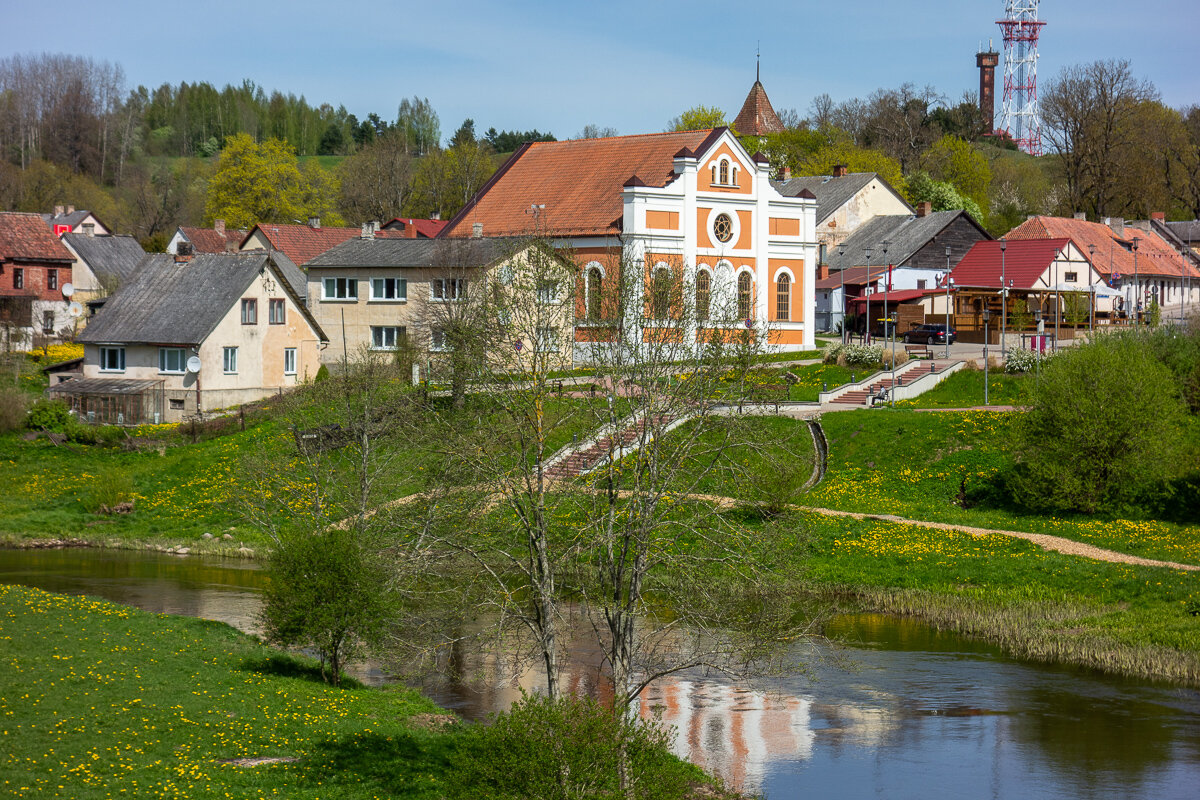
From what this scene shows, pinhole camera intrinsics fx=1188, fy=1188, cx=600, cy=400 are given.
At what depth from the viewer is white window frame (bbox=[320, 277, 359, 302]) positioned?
60906 millimetres

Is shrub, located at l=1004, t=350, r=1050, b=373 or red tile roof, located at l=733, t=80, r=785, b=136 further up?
red tile roof, located at l=733, t=80, r=785, b=136

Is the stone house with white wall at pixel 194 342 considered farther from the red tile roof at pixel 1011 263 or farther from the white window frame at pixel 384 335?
the red tile roof at pixel 1011 263

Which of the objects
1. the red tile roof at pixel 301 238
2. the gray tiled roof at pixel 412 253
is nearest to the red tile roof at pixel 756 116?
the red tile roof at pixel 301 238

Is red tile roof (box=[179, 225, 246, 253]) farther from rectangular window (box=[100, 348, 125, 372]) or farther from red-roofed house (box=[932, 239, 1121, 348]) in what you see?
red-roofed house (box=[932, 239, 1121, 348])

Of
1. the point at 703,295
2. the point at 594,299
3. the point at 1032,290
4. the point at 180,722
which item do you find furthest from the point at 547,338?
the point at 1032,290

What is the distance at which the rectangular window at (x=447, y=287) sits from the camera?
1750 inches

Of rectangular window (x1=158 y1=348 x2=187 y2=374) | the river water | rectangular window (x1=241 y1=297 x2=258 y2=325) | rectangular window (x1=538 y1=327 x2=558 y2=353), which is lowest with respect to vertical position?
the river water

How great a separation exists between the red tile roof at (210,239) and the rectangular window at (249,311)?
3814 cm

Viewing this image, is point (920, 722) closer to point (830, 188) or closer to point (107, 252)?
point (830, 188)

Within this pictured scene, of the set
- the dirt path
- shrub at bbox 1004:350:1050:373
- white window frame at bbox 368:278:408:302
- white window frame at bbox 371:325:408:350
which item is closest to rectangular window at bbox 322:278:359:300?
white window frame at bbox 368:278:408:302

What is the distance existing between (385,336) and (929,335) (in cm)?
2775

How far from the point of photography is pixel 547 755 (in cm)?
1427

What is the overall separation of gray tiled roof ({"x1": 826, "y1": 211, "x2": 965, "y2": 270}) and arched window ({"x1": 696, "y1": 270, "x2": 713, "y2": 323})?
53.4m

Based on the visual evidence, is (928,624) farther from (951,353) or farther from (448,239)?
(448,239)
